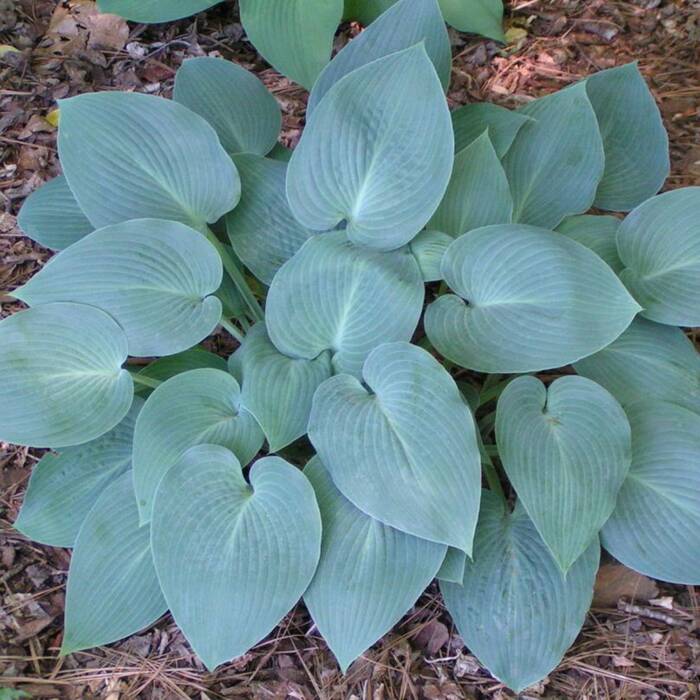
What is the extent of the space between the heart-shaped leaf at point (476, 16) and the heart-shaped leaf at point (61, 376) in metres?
1.25

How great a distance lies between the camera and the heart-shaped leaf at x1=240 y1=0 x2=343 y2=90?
1.91m

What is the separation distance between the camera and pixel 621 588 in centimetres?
159

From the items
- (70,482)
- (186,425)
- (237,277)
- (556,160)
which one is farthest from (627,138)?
(70,482)

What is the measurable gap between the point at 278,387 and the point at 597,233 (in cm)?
77

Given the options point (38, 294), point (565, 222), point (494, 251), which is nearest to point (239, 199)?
point (38, 294)

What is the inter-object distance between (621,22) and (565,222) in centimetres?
86

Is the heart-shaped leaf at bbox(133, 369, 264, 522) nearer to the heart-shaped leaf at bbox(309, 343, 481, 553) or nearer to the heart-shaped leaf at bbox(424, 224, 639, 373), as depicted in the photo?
the heart-shaped leaf at bbox(309, 343, 481, 553)

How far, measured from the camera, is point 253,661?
1526 millimetres

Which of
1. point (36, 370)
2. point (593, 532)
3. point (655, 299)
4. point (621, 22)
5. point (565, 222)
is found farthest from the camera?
point (621, 22)

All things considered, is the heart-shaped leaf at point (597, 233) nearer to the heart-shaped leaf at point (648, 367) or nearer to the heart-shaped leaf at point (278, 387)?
the heart-shaped leaf at point (648, 367)

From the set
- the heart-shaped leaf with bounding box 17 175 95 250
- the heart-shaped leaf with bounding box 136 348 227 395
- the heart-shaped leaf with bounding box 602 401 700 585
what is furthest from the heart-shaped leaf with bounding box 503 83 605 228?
the heart-shaped leaf with bounding box 17 175 95 250

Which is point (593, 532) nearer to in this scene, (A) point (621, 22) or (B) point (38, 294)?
(B) point (38, 294)

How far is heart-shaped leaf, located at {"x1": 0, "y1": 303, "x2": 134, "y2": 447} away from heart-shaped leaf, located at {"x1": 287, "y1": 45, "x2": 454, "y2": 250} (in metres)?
0.46

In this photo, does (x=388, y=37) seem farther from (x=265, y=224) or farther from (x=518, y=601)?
Result: (x=518, y=601)
